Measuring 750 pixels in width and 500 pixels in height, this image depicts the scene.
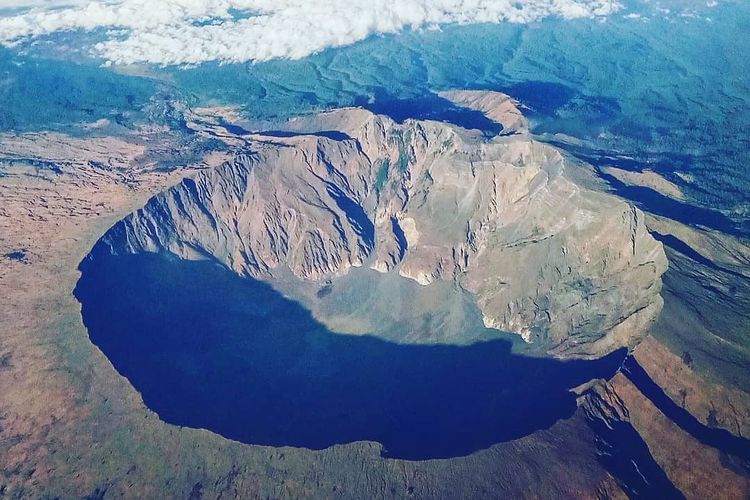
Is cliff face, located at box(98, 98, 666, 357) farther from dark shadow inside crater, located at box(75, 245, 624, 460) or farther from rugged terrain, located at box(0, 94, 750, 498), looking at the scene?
dark shadow inside crater, located at box(75, 245, 624, 460)

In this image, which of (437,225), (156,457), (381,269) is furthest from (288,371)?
(437,225)

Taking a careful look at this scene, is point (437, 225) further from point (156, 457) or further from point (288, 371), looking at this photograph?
point (156, 457)

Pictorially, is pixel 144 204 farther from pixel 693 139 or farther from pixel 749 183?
pixel 693 139

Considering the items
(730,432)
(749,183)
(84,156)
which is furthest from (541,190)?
(84,156)

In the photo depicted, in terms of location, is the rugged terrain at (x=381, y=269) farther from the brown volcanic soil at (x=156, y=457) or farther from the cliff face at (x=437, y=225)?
the cliff face at (x=437, y=225)

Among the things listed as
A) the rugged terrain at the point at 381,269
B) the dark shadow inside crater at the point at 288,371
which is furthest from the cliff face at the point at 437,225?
the dark shadow inside crater at the point at 288,371

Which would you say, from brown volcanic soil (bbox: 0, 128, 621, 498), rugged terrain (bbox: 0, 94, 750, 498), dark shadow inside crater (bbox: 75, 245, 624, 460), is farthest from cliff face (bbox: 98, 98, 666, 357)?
brown volcanic soil (bbox: 0, 128, 621, 498)
